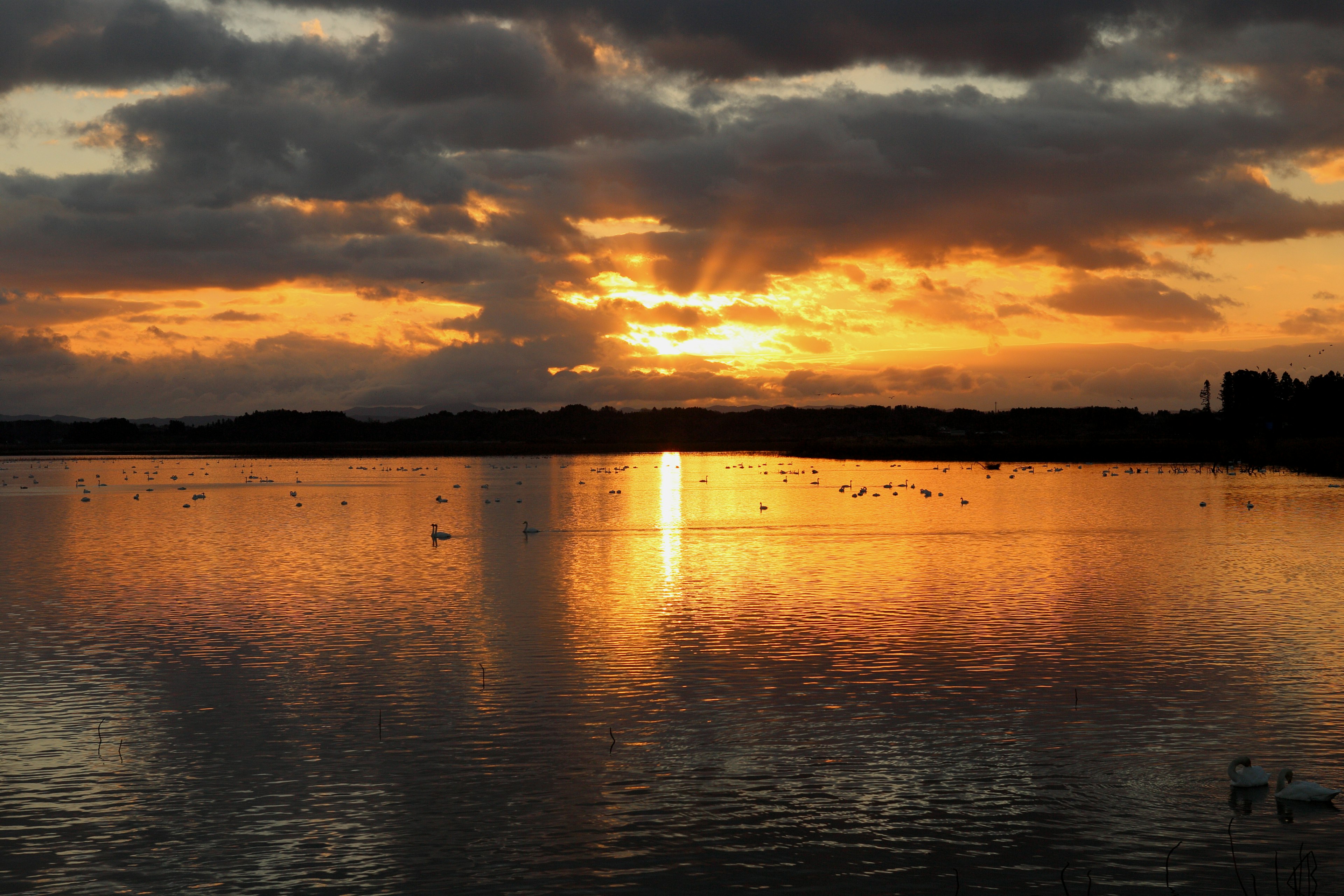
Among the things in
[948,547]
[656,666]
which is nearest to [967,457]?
[948,547]

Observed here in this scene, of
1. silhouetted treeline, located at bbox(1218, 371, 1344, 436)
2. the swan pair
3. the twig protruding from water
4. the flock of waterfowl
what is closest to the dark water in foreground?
the twig protruding from water

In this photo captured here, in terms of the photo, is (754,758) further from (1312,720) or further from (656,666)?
(1312,720)

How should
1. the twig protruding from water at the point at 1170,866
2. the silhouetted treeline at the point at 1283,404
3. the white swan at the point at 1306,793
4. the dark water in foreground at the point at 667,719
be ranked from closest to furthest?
the twig protruding from water at the point at 1170,866, the dark water in foreground at the point at 667,719, the white swan at the point at 1306,793, the silhouetted treeline at the point at 1283,404

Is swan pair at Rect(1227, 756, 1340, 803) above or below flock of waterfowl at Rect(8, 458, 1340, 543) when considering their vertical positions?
below

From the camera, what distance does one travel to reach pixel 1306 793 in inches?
581

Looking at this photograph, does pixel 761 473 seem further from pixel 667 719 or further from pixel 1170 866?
pixel 1170 866

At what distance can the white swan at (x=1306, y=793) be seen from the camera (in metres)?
14.7

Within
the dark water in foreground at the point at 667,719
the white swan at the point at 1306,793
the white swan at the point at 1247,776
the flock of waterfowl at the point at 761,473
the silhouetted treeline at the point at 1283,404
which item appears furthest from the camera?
the silhouetted treeline at the point at 1283,404

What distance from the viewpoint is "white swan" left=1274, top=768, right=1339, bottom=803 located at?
14742 millimetres

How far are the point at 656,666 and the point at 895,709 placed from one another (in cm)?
578

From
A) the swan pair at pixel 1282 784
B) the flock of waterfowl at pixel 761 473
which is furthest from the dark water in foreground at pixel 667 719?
the flock of waterfowl at pixel 761 473

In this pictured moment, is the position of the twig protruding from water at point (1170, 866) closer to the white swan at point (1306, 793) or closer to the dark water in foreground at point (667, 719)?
the dark water in foreground at point (667, 719)

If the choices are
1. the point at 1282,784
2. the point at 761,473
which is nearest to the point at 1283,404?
the point at 761,473

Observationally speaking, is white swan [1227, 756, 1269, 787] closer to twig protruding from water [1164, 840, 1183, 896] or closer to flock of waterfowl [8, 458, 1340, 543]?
twig protruding from water [1164, 840, 1183, 896]
